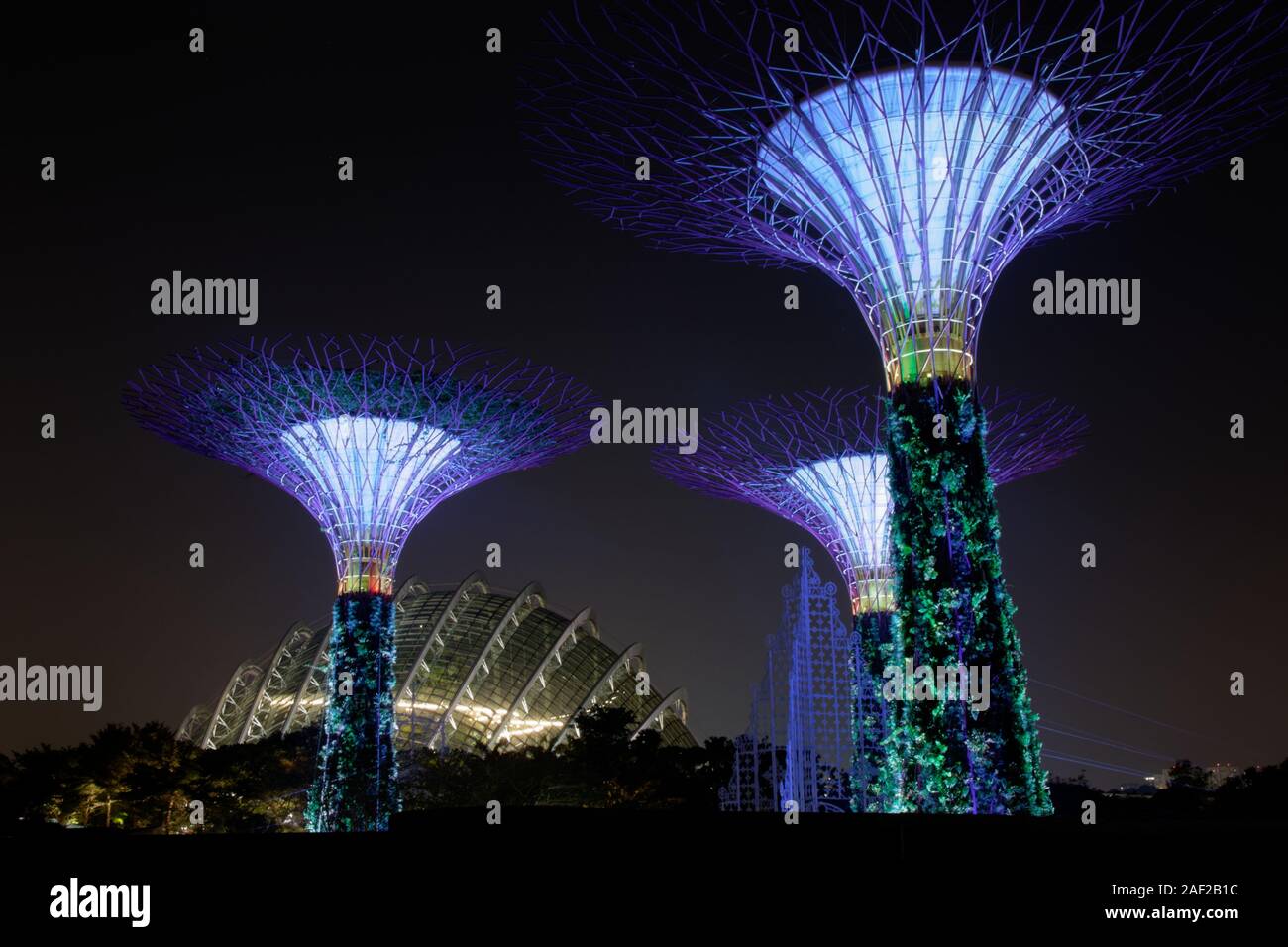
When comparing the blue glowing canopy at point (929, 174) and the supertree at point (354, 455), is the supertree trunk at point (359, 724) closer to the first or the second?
the supertree at point (354, 455)

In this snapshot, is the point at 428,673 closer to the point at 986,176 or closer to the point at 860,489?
the point at 860,489

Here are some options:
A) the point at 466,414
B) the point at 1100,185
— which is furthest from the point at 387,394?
the point at 1100,185

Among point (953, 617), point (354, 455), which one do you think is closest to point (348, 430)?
point (354, 455)

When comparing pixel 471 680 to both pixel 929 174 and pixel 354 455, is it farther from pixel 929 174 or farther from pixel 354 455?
pixel 929 174

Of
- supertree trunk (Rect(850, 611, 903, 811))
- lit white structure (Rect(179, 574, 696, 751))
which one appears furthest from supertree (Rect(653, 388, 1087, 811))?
lit white structure (Rect(179, 574, 696, 751))

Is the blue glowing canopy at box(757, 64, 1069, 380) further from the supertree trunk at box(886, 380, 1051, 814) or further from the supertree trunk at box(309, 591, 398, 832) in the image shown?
the supertree trunk at box(309, 591, 398, 832)

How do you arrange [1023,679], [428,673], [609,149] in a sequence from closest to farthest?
[1023,679] → [609,149] → [428,673]
